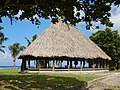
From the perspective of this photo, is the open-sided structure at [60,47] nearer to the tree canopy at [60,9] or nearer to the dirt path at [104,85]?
the dirt path at [104,85]

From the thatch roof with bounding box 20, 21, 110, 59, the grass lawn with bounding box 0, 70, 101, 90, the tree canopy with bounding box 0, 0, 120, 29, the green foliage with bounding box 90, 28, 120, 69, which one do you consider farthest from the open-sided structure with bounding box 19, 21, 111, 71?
the tree canopy with bounding box 0, 0, 120, 29

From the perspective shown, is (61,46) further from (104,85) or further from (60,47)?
(104,85)

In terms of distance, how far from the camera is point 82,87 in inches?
709

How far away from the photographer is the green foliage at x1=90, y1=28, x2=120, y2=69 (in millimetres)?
51062

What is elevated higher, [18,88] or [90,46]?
[90,46]

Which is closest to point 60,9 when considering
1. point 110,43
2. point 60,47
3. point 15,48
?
point 60,47

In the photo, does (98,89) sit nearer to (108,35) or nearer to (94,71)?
(94,71)

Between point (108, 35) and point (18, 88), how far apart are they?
39222mm

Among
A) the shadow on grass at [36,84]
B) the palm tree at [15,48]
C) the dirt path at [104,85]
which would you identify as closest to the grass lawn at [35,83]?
the shadow on grass at [36,84]

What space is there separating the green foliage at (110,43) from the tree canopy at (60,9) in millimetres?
37191

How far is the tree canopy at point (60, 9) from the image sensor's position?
474 inches

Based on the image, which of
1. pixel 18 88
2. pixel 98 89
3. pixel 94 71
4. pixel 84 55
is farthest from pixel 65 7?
pixel 94 71

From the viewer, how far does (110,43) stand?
51.1 meters

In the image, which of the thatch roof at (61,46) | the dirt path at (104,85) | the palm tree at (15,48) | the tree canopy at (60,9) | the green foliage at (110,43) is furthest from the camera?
the palm tree at (15,48)
